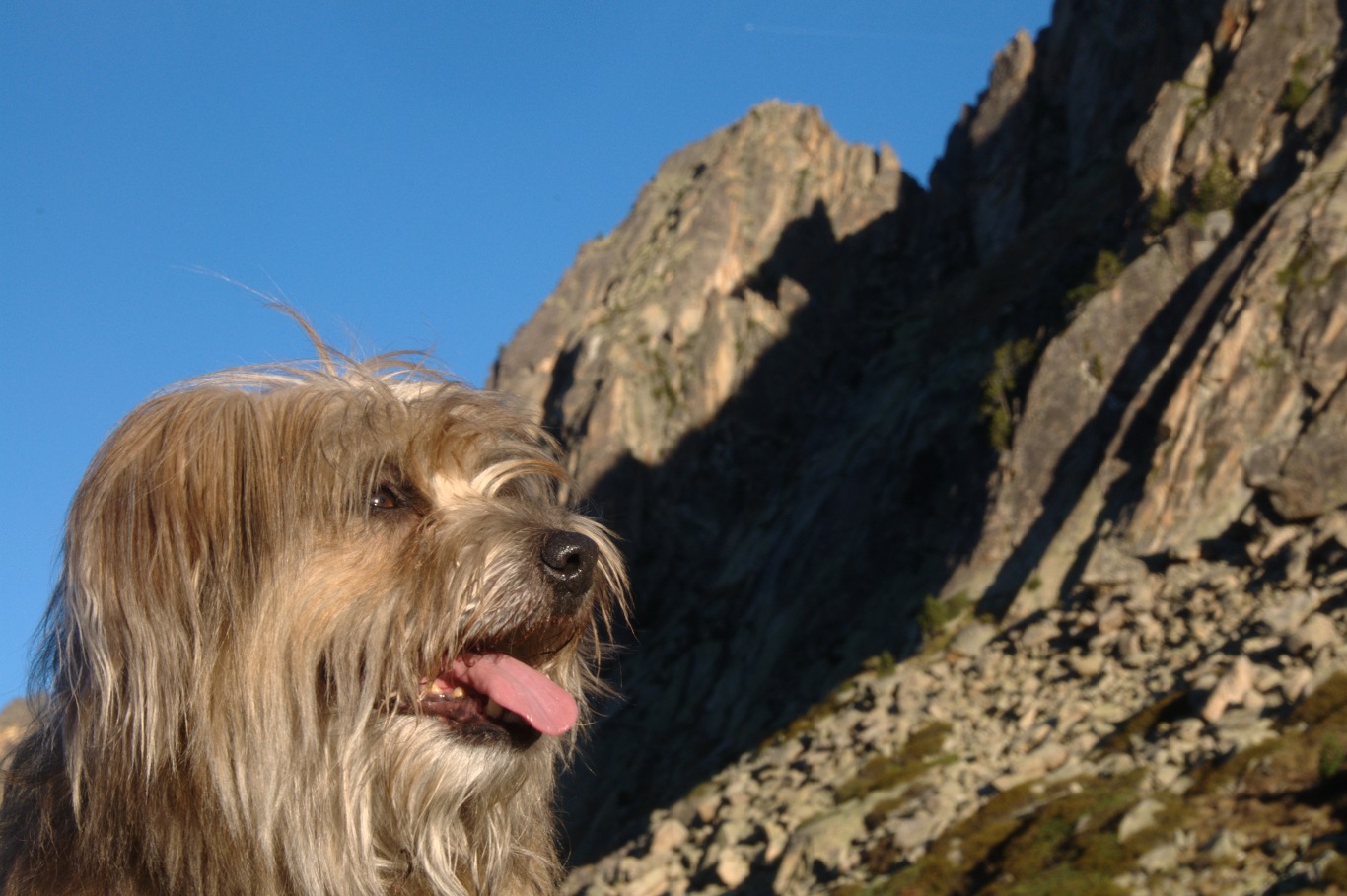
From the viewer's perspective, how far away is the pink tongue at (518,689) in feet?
9.78

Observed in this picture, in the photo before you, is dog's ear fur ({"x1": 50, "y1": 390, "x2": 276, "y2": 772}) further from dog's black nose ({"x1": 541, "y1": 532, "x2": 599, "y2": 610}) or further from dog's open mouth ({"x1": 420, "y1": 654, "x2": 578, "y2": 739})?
dog's black nose ({"x1": 541, "y1": 532, "x2": 599, "y2": 610})

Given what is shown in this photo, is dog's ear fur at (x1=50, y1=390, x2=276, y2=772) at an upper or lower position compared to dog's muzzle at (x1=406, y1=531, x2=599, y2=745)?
upper

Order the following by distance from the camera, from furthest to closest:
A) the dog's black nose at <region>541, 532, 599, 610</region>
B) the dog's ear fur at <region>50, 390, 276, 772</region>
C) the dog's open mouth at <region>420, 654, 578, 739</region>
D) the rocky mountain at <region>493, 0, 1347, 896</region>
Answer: the rocky mountain at <region>493, 0, 1347, 896</region>, the dog's black nose at <region>541, 532, 599, 610</region>, the dog's open mouth at <region>420, 654, 578, 739</region>, the dog's ear fur at <region>50, 390, 276, 772</region>

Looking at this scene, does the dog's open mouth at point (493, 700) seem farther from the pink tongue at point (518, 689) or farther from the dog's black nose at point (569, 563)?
the dog's black nose at point (569, 563)

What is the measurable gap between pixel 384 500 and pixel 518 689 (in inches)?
21.9

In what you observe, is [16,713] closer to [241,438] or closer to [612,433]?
[241,438]

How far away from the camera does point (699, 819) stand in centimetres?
2478

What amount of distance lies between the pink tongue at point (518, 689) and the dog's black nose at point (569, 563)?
0.68ft

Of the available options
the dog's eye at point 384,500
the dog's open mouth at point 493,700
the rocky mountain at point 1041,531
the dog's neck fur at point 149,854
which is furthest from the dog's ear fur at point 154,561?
the rocky mountain at point 1041,531

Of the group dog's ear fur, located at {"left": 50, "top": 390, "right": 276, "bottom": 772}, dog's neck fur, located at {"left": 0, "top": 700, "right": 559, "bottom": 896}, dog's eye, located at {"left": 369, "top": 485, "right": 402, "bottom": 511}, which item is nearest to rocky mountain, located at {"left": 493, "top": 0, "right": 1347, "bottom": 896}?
dog's eye, located at {"left": 369, "top": 485, "right": 402, "bottom": 511}

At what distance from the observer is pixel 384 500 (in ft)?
10.1

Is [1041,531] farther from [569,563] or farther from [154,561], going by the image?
[154,561]

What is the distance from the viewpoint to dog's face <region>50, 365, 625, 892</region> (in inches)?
106

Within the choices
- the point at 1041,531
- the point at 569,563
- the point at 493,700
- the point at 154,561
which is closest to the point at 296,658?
the point at 154,561
